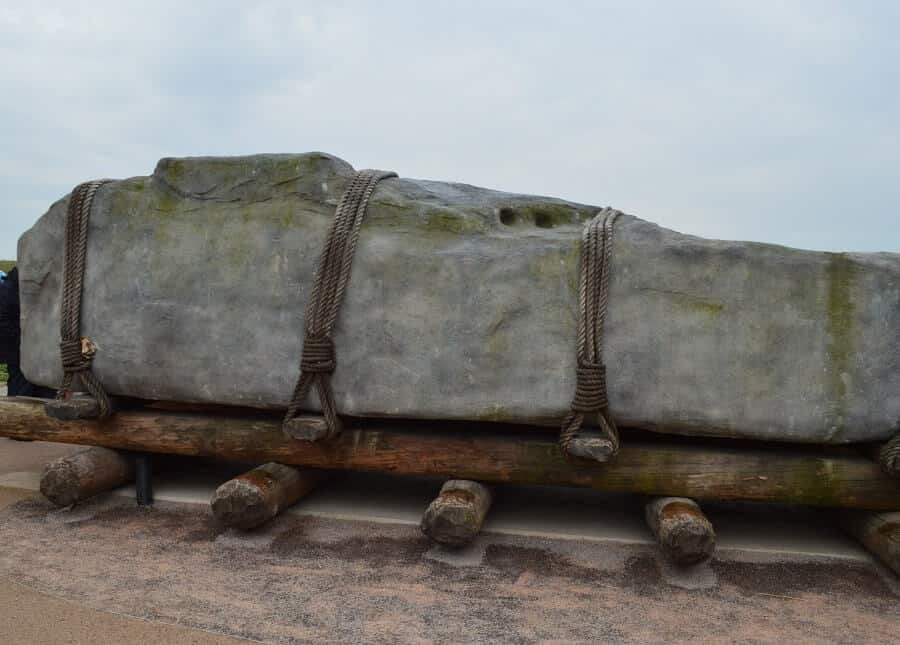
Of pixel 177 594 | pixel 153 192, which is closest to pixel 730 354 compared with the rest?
pixel 177 594

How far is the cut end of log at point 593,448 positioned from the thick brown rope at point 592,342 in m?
0.02

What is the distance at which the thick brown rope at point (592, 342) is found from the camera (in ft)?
10.5

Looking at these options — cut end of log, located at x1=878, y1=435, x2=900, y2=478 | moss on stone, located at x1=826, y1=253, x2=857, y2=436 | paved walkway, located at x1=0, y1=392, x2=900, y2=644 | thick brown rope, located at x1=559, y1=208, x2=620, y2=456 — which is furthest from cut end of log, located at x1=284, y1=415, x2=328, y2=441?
cut end of log, located at x1=878, y1=435, x2=900, y2=478

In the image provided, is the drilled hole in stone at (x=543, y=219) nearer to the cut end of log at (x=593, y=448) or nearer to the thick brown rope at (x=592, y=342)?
the thick brown rope at (x=592, y=342)

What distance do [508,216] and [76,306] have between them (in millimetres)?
2137

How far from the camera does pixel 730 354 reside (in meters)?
3.22

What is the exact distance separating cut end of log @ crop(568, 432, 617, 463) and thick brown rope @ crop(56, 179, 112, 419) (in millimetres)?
2264

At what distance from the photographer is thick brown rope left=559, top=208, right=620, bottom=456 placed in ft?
10.5

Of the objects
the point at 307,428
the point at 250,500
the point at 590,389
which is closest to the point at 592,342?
the point at 590,389

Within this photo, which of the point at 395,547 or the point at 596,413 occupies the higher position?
the point at 596,413

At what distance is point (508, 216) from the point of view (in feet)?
12.1

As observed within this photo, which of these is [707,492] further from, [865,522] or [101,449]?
[101,449]

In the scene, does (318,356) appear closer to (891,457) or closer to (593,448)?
(593,448)

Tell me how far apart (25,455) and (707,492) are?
4.17m
